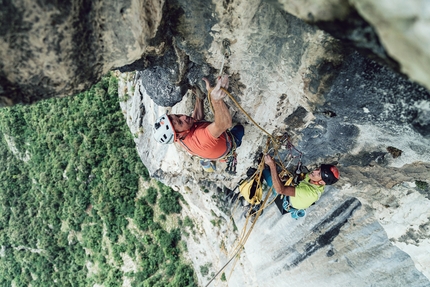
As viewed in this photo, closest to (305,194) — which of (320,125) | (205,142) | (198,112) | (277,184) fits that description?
(277,184)

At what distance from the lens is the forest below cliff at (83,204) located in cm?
1232

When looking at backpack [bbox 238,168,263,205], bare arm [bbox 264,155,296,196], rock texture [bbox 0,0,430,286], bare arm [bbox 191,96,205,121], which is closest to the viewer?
rock texture [bbox 0,0,430,286]

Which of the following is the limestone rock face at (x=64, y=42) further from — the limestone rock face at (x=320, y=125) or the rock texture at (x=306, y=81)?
the limestone rock face at (x=320, y=125)

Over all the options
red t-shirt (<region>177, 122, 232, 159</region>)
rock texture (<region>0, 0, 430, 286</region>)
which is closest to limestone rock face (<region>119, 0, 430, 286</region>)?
rock texture (<region>0, 0, 430, 286</region>)

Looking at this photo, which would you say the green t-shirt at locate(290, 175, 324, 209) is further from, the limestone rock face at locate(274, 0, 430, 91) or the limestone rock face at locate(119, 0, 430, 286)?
the limestone rock face at locate(274, 0, 430, 91)

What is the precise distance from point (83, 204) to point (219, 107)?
40.4 ft

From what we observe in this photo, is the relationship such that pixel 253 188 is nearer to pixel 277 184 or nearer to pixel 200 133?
pixel 277 184

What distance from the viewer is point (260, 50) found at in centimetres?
341

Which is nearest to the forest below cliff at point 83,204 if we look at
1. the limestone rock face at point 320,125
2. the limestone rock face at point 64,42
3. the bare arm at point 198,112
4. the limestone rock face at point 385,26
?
the limestone rock face at point 320,125

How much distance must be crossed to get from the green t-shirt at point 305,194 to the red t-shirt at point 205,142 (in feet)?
3.81

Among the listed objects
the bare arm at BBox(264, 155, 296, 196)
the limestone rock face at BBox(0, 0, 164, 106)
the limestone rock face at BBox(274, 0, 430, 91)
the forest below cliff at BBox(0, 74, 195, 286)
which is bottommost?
the forest below cliff at BBox(0, 74, 195, 286)

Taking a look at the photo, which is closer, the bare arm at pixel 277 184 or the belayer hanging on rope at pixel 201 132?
the belayer hanging on rope at pixel 201 132

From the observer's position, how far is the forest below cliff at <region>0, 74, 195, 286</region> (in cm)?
1232

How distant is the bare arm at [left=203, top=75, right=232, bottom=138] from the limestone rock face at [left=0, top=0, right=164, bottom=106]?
3.67 ft
